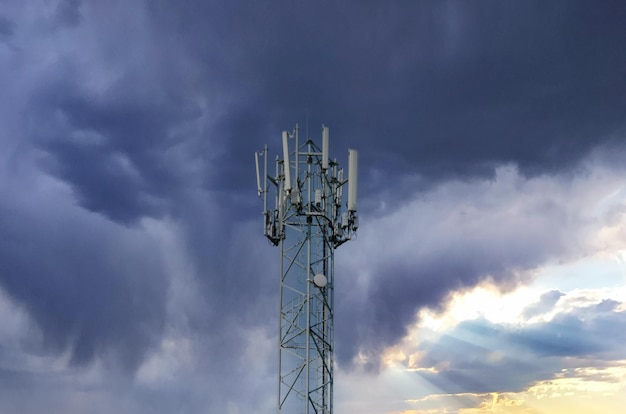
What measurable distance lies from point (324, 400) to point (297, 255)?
1103 cm

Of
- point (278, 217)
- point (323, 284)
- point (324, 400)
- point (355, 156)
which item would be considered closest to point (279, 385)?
point (324, 400)

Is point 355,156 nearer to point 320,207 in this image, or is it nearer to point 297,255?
point 320,207

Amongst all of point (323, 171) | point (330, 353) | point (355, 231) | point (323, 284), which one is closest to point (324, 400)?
point (330, 353)

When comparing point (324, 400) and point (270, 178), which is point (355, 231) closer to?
point (270, 178)

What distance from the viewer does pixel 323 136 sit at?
6575 centimetres

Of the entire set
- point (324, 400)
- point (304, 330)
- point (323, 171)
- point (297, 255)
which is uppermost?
point (323, 171)

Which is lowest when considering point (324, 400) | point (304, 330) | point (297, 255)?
point (324, 400)

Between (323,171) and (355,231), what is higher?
(323,171)

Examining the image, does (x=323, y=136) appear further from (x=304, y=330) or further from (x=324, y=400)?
(x=324, y=400)

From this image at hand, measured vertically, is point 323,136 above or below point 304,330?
above

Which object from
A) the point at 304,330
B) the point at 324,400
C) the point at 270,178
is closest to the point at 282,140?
the point at 270,178

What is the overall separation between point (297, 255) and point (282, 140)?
912cm

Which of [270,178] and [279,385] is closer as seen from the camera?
[279,385]

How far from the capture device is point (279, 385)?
6275 cm
